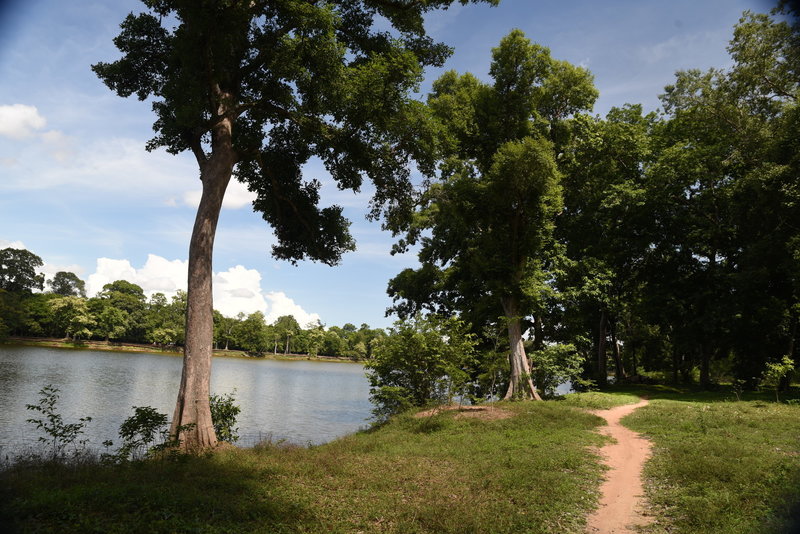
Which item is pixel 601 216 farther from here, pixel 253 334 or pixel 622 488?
pixel 253 334

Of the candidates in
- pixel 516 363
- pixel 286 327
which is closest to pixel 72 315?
pixel 286 327

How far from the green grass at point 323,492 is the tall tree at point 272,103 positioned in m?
3.15

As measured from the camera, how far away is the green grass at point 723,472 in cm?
594

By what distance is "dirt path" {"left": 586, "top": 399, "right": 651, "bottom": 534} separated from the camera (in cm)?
632

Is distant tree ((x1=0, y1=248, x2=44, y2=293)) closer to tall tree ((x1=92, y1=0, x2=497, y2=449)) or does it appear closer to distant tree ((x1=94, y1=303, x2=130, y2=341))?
distant tree ((x1=94, y1=303, x2=130, y2=341))

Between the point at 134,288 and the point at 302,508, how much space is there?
379ft

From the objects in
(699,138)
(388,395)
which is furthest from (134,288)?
(699,138)

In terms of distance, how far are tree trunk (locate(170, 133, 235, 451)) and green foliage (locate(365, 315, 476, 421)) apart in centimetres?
796

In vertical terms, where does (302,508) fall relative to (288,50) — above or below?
below

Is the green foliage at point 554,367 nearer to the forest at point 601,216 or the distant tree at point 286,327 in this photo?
the forest at point 601,216

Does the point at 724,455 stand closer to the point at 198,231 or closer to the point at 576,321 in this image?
the point at 198,231

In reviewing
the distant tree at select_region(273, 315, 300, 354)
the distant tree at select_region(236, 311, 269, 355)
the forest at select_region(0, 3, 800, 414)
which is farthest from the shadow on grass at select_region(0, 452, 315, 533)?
the distant tree at select_region(273, 315, 300, 354)

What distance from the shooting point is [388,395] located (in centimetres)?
1753

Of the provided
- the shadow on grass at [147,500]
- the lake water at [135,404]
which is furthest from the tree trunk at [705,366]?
the shadow on grass at [147,500]
